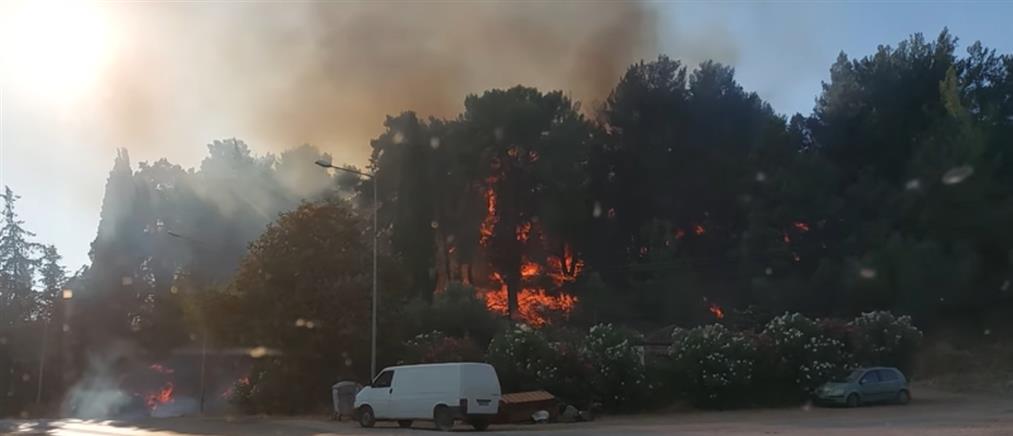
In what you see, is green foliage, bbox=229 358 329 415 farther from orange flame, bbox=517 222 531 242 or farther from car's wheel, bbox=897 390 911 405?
orange flame, bbox=517 222 531 242

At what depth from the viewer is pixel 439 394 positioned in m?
25.6

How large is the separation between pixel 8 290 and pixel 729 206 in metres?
53.4

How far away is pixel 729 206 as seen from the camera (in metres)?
63.4

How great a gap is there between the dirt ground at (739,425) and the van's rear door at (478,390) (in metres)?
0.74

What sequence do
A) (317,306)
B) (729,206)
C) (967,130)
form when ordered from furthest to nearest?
Answer: 1. (729,206)
2. (967,130)
3. (317,306)

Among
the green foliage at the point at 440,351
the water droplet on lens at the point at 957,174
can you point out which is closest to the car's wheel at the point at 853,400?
the green foliage at the point at 440,351

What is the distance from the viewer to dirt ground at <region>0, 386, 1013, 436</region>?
22047 millimetres

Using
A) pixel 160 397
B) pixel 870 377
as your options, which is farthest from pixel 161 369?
pixel 870 377

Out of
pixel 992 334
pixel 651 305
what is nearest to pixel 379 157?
pixel 651 305

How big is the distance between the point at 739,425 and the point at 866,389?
1173 centimetres

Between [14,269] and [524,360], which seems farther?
[14,269]

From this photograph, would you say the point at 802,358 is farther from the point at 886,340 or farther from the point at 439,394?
the point at 439,394

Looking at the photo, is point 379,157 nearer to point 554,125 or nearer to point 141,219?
point 554,125

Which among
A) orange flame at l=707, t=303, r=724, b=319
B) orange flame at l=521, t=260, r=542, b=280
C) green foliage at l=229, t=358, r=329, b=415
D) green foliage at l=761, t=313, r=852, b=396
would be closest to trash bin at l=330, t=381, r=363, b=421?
green foliage at l=229, t=358, r=329, b=415
